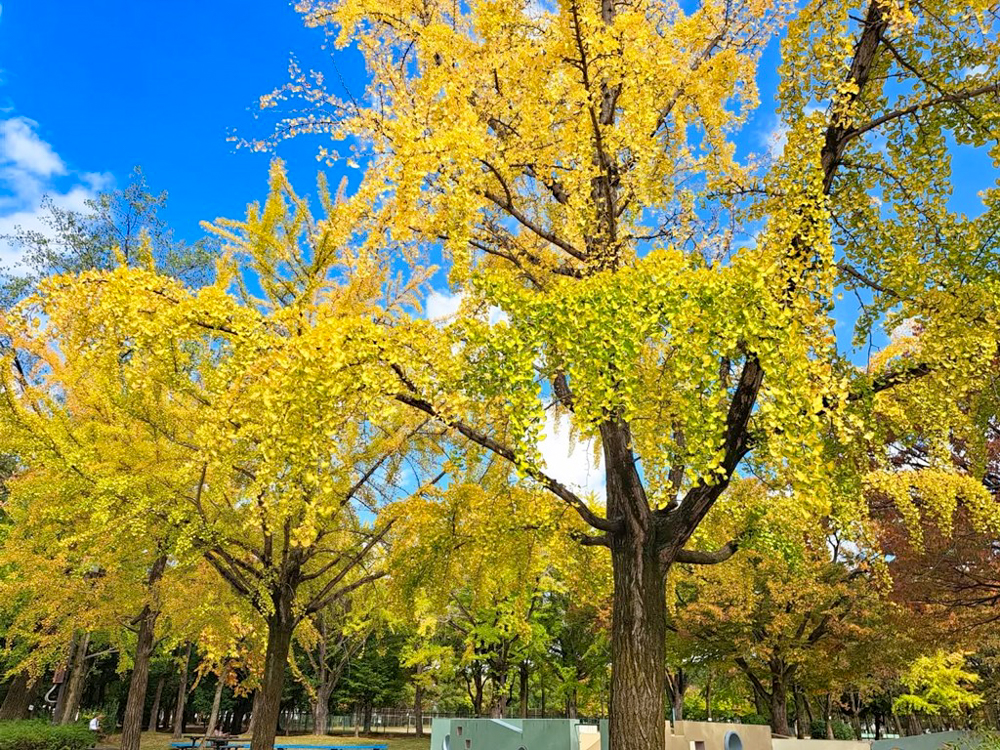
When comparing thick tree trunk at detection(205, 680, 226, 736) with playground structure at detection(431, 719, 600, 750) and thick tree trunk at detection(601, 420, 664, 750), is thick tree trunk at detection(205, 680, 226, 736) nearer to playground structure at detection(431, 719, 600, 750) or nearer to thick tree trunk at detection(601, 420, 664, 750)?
playground structure at detection(431, 719, 600, 750)

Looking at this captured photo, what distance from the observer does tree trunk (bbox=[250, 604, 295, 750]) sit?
989 centimetres

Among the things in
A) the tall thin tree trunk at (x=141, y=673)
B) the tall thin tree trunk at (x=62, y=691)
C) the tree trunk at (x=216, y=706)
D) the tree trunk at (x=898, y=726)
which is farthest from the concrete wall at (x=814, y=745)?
the tree trunk at (x=898, y=726)

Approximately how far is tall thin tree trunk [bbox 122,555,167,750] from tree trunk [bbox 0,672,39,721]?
9298mm

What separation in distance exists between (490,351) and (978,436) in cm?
610

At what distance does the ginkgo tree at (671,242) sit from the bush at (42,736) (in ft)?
44.5

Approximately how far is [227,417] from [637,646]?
5.32 meters

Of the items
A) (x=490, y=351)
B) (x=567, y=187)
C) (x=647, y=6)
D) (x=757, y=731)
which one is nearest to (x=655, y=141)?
(x=567, y=187)

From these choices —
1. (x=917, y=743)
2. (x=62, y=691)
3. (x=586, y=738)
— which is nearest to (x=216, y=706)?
(x=62, y=691)

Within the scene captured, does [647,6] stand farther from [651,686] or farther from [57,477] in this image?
[57,477]

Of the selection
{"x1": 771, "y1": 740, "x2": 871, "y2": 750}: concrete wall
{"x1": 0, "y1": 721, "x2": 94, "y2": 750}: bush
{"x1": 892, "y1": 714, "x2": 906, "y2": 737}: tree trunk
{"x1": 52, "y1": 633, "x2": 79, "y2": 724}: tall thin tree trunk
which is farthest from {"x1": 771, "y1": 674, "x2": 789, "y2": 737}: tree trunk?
{"x1": 892, "y1": 714, "x2": 906, "y2": 737}: tree trunk

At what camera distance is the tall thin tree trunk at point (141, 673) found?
40.1 ft

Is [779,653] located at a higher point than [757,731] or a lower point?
higher

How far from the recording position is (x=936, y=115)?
6.46 meters

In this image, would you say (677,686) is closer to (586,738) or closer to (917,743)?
(917,743)
